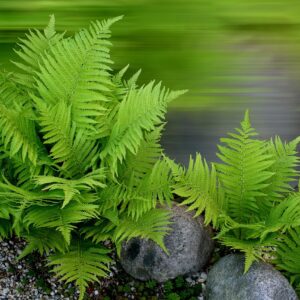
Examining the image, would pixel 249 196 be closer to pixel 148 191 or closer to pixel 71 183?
pixel 148 191

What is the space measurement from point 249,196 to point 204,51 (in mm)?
907

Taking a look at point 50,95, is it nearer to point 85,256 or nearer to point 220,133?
point 85,256

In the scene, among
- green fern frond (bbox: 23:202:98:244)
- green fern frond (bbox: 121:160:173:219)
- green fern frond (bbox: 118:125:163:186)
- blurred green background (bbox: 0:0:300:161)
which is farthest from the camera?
blurred green background (bbox: 0:0:300:161)

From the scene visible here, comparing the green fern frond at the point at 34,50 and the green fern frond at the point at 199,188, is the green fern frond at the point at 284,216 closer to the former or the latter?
the green fern frond at the point at 199,188

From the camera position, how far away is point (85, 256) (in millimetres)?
2738

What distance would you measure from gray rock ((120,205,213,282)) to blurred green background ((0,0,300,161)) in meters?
0.47

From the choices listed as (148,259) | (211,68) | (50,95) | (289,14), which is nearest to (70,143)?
(50,95)

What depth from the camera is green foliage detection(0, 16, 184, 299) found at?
2.58 meters

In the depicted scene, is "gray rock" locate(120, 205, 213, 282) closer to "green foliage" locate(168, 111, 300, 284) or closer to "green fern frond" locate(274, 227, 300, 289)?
"green foliage" locate(168, 111, 300, 284)

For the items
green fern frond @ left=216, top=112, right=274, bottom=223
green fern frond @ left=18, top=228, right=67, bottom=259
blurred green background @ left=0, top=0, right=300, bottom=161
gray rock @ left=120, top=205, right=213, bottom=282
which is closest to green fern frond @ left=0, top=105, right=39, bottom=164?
green fern frond @ left=18, top=228, right=67, bottom=259

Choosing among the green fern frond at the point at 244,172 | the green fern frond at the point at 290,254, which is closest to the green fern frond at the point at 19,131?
the green fern frond at the point at 244,172

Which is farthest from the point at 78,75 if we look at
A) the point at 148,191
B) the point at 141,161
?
the point at 148,191

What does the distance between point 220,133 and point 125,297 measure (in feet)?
3.64

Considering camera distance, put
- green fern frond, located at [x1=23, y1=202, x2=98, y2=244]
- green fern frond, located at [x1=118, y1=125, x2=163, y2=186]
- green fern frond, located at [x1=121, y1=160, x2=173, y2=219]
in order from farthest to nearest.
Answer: green fern frond, located at [x1=118, y1=125, x2=163, y2=186] < green fern frond, located at [x1=121, y1=160, x2=173, y2=219] < green fern frond, located at [x1=23, y1=202, x2=98, y2=244]
